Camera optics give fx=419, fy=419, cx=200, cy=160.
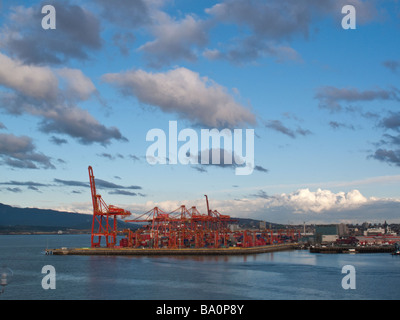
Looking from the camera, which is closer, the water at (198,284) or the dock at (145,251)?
the water at (198,284)

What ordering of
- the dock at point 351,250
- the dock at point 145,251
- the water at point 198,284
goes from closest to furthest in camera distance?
the water at point 198,284
the dock at point 145,251
the dock at point 351,250

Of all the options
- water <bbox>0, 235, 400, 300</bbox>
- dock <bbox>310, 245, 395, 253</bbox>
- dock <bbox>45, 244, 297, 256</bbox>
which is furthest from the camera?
dock <bbox>310, 245, 395, 253</bbox>

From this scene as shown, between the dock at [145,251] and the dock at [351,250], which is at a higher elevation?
the dock at [145,251]

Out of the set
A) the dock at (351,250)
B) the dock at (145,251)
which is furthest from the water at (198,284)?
the dock at (351,250)

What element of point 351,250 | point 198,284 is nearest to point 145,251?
point 198,284

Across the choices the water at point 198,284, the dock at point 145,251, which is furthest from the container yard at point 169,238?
the water at point 198,284

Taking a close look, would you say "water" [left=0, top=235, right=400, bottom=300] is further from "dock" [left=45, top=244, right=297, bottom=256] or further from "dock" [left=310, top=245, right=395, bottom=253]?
"dock" [left=310, top=245, right=395, bottom=253]

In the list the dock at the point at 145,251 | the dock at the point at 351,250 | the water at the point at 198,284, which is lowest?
the dock at the point at 351,250

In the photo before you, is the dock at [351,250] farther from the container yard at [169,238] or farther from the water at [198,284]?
the water at [198,284]

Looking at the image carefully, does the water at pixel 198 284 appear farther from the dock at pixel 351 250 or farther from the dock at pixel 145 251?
the dock at pixel 351 250

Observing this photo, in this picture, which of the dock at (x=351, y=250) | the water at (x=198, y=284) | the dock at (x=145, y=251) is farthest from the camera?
the dock at (x=351, y=250)

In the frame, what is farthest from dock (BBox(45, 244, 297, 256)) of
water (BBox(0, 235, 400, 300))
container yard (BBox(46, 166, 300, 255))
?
water (BBox(0, 235, 400, 300))
